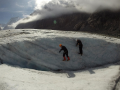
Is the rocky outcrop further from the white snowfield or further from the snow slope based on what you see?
the white snowfield

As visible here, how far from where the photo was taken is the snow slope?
659cm

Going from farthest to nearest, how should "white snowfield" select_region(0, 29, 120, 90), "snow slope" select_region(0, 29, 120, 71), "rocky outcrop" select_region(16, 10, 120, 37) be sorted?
"rocky outcrop" select_region(16, 10, 120, 37)
"snow slope" select_region(0, 29, 120, 71)
"white snowfield" select_region(0, 29, 120, 90)

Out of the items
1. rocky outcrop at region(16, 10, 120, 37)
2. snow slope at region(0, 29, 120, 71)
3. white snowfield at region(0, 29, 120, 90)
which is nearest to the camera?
white snowfield at region(0, 29, 120, 90)

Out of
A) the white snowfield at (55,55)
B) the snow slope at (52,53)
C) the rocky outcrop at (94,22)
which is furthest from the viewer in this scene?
the rocky outcrop at (94,22)

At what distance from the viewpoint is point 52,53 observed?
23.7 feet

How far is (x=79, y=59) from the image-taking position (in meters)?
7.18

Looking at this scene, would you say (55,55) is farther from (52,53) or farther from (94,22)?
(94,22)

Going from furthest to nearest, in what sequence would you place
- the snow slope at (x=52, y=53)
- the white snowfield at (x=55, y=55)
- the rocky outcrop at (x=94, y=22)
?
the rocky outcrop at (x=94, y=22) < the snow slope at (x=52, y=53) < the white snowfield at (x=55, y=55)

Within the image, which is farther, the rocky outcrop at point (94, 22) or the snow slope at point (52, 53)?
the rocky outcrop at point (94, 22)

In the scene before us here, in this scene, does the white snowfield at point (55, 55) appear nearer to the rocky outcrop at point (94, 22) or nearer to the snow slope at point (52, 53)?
the snow slope at point (52, 53)

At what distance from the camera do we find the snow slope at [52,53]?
260 inches

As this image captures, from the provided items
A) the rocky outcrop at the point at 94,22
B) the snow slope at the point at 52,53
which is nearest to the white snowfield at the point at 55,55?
the snow slope at the point at 52,53

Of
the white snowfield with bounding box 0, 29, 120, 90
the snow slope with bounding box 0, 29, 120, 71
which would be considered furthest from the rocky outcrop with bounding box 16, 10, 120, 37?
the white snowfield with bounding box 0, 29, 120, 90

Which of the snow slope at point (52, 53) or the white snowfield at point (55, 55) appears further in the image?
the snow slope at point (52, 53)
